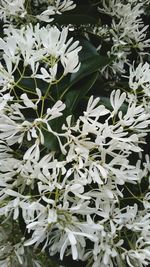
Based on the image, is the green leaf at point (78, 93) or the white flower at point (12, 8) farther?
the white flower at point (12, 8)

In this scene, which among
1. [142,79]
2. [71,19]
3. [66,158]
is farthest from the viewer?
[71,19]

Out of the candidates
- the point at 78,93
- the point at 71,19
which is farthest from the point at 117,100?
the point at 71,19

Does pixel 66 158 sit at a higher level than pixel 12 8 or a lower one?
lower

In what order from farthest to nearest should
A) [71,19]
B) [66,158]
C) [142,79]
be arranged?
1. [71,19]
2. [142,79]
3. [66,158]

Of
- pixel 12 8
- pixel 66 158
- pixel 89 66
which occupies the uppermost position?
pixel 12 8

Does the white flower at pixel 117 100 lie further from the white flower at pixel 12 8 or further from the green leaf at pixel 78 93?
the white flower at pixel 12 8

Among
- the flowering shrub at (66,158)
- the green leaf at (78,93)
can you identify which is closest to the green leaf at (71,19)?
the flowering shrub at (66,158)

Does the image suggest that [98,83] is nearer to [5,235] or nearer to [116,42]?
[116,42]

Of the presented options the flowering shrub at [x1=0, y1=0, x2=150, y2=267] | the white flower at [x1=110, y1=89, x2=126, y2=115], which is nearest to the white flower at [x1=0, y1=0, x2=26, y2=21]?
the flowering shrub at [x1=0, y1=0, x2=150, y2=267]

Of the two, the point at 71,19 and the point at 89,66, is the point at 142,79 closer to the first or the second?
the point at 89,66
